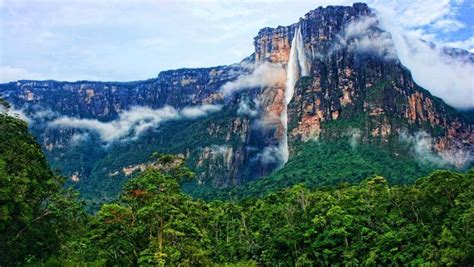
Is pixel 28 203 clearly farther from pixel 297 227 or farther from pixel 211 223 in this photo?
pixel 211 223

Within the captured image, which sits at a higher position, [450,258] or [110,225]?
[110,225]

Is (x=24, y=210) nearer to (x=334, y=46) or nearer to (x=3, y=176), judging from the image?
(x=3, y=176)

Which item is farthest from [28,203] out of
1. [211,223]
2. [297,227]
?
[211,223]

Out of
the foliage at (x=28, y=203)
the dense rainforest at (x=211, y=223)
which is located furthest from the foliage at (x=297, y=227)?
the foliage at (x=28, y=203)

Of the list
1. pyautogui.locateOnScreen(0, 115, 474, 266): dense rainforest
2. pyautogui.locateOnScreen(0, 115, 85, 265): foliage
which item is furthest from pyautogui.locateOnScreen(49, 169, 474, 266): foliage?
pyautogui.locateOnScreen(0, 115, 85, 265): foliage

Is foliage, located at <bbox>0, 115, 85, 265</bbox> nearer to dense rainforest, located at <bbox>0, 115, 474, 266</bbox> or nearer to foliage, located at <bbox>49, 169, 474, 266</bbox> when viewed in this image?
dense rainforest, located at <bbox>0, 115, 474, 266</bbox>

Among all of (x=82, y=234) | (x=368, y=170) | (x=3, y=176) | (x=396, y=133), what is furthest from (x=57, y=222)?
(x=396, y=133)

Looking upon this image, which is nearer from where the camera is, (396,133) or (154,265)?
(154,265)

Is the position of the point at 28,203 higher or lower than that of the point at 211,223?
higher

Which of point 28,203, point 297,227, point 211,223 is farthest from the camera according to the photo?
point 211,223
